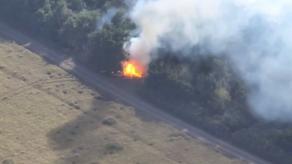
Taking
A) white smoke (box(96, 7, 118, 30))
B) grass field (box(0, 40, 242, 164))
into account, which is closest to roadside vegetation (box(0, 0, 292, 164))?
white smoke (box(96, 7, 118, 30))

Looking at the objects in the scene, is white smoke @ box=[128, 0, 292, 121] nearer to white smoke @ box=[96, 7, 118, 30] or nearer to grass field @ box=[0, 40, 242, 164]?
white smoke @ box=[96, 7, 118, 30]

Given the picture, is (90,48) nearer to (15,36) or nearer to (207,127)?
(15,36)

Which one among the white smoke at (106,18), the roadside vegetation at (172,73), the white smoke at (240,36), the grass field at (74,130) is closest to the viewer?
the grass field at (74,130)

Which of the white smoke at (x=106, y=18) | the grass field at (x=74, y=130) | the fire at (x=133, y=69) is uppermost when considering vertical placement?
the white smoke at (x=106, y=18)

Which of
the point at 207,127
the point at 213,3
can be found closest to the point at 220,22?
the point at 213,3

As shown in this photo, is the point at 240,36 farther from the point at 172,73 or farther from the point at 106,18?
the point at 106,18

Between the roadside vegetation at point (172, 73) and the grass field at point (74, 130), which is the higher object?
the roadside vegetation at point (172, 73)

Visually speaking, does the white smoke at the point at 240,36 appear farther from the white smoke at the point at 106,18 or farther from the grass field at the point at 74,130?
the grass field at the point at 74,130

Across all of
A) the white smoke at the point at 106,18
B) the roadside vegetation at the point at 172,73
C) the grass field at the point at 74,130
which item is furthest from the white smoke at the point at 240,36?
the grass field at the point at 74,130
